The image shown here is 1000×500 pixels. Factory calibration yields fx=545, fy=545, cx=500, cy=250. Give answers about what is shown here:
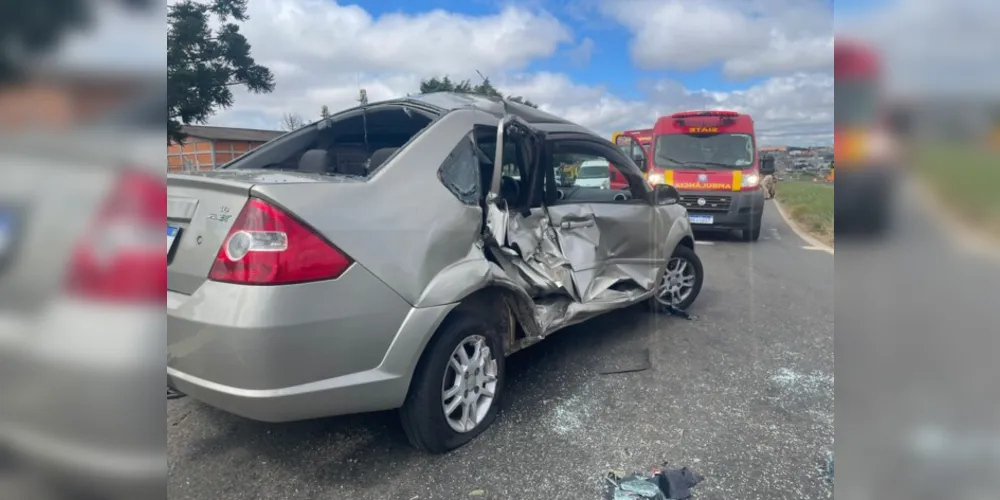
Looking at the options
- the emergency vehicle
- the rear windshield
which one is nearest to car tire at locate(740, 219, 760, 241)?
the emergency vehicle

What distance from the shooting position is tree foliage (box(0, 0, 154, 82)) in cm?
62

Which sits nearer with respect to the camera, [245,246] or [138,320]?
[138,320]

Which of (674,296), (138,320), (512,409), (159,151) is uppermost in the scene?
(159,151)

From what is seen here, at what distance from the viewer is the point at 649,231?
4367mm

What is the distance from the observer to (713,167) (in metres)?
8.34

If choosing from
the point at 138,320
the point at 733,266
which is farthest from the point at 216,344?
the point at 733,266

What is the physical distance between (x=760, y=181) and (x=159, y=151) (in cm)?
796

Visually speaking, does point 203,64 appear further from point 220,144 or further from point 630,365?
point 630,365

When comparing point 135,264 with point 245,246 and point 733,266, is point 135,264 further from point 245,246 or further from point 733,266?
point 733,266

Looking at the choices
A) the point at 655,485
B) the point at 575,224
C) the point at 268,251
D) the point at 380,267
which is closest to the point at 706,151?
the point at 575,224

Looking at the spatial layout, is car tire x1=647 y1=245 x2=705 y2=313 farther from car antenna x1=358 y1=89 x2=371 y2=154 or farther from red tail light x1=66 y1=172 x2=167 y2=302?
red tail light x1=66 y1=172 x2=167 y2=302

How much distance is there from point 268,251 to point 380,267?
1.38ft

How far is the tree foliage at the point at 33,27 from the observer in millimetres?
620

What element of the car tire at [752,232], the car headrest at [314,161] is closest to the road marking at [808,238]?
the car tire at [752,232]
